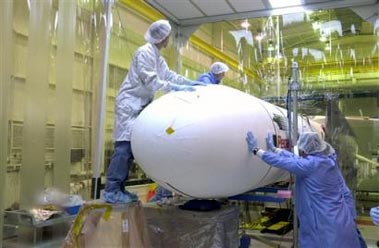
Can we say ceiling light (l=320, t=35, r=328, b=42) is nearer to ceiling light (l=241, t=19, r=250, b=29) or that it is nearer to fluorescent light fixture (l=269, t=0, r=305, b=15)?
fluorescent light fixture (l=269, t=0, r=305, b=15)

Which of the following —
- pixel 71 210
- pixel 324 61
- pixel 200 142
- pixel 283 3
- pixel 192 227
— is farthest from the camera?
pixel 324 61

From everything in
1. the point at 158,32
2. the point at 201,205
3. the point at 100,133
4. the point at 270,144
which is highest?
the point at 158,32

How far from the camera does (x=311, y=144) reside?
2.45 m

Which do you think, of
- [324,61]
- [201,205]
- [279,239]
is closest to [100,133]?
[201,205]

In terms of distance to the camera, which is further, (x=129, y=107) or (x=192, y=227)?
(x=129, y=107)

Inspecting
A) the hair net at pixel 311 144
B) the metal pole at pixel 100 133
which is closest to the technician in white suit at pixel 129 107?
the hair net at pixel 311 144

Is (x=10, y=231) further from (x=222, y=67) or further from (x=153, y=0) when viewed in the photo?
(x=153, y=0)

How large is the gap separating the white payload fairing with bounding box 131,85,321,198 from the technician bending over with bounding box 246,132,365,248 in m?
0.32

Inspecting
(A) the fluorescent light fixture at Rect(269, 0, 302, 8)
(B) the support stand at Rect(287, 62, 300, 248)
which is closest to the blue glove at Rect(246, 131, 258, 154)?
(B) the support stand at Rect(287, 62, 300, 248)

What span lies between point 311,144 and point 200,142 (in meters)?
0.93

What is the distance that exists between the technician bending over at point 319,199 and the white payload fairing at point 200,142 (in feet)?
1.06

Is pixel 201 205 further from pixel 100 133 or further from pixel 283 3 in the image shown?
pixel 283 3

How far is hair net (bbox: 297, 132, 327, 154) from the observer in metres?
2.45

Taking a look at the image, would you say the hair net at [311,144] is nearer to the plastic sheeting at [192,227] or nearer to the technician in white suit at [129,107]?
the plastic sheeting at [192,227]
